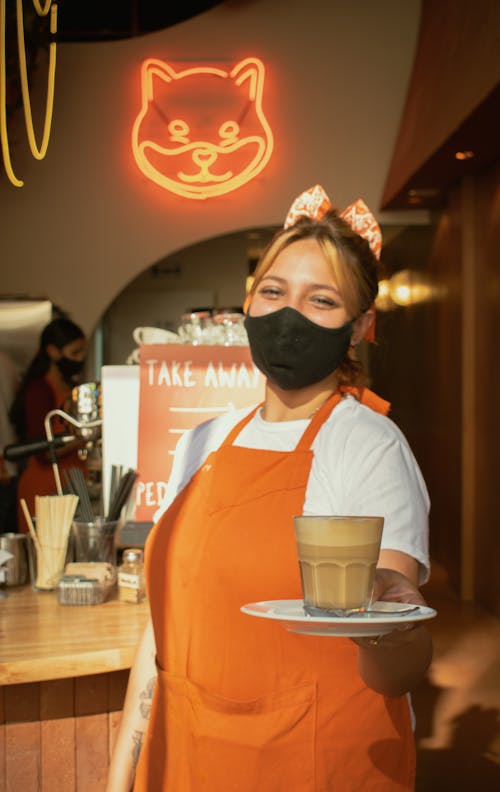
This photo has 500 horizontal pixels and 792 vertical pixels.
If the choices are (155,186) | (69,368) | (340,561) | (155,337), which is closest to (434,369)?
(155,186)

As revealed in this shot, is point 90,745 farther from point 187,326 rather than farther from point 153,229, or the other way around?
point 153,229

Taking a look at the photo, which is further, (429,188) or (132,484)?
(429,188)

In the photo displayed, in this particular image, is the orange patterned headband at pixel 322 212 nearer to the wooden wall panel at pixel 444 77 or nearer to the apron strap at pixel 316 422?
the apron strap at pixel 316 422

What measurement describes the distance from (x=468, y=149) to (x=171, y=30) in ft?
8.09

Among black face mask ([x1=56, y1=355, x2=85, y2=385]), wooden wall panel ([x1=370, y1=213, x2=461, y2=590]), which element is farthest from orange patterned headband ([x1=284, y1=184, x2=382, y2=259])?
black face mask ([x1=56, y1=355, x2=85, y2=385])

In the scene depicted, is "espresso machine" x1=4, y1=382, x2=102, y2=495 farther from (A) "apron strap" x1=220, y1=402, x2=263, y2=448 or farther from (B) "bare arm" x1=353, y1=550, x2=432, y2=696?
(B) "bare arm" x1=353, y1=550, x2=432, y2=696

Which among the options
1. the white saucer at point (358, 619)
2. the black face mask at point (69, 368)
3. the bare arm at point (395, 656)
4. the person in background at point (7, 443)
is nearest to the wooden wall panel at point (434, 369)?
the black face mask at point (69, 368)

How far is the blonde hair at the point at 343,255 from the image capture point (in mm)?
1450

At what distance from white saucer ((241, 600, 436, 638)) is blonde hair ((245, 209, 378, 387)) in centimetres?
66

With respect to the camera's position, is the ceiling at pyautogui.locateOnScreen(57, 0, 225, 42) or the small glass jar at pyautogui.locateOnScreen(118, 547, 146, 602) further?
the ceiling at pyautogui.locateOnScreen(57, 0, 225, 42)

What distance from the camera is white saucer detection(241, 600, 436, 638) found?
32.1 inches

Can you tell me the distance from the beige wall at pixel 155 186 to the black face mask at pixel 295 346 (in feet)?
16.4

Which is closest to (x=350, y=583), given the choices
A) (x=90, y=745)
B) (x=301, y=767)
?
(x=301, y=767)

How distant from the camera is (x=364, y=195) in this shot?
6.41 meters
